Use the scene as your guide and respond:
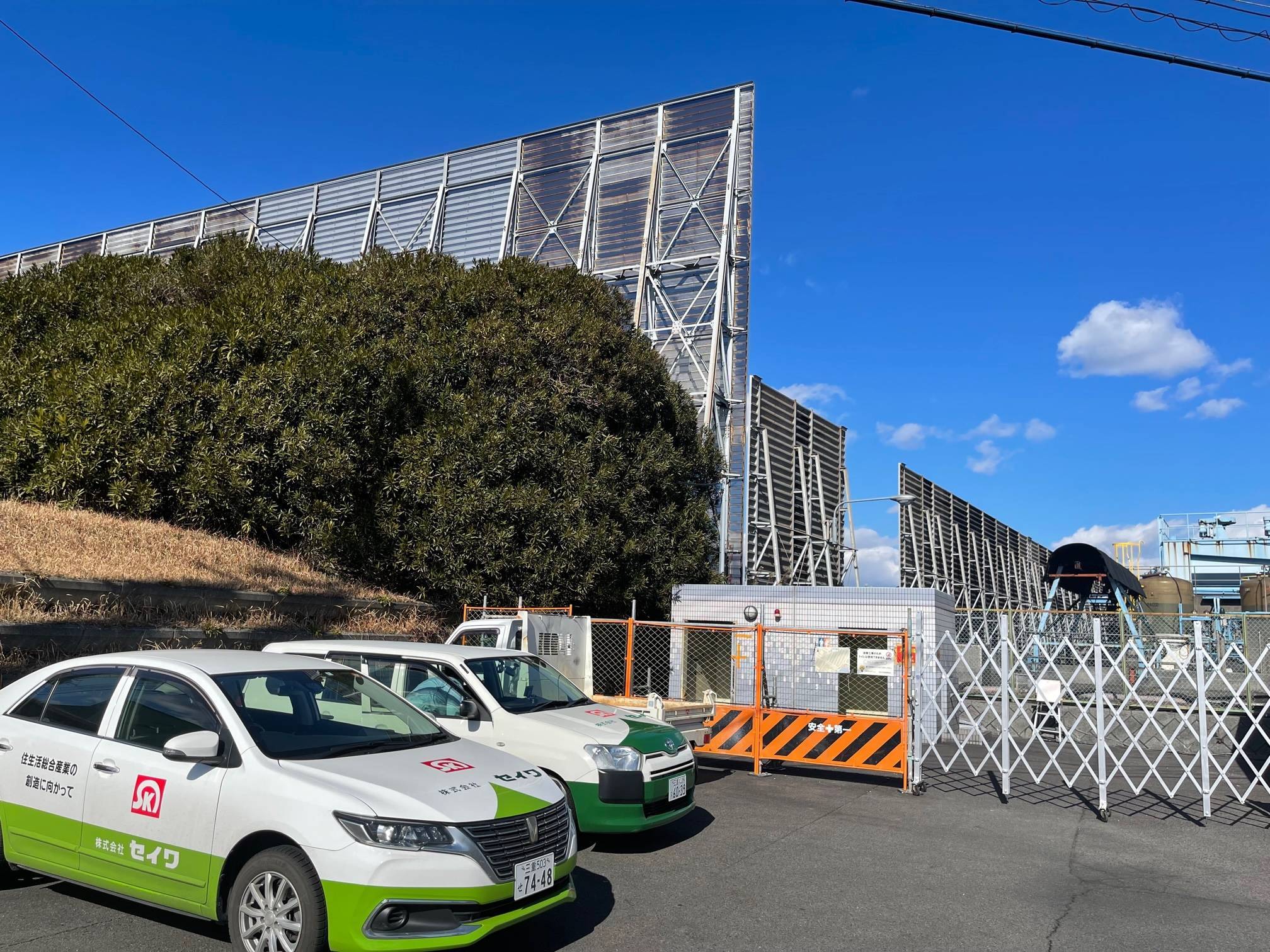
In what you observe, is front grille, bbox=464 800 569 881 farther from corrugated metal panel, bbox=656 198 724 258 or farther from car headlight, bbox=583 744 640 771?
corrugated metal panel, bbox=656 198 724 258

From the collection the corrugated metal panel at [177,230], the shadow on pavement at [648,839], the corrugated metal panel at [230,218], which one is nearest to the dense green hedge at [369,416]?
the shadow on pavement at [648,839]

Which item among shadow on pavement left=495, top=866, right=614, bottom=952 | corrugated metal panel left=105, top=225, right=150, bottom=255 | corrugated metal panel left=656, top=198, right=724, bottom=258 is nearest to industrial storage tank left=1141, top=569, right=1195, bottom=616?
corrugated metal panel left=656, top=198, right=724, bottom=258

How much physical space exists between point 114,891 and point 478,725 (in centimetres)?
317

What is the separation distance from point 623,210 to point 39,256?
112 feet

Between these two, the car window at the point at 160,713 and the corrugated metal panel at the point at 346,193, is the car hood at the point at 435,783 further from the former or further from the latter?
the corrugated metal panel at the point at 346,193

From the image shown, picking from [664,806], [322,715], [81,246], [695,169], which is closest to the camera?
[322,715]

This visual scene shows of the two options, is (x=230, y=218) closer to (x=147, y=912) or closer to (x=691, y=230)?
(x=691, y=230)

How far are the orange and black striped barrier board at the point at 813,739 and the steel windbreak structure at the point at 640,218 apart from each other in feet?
44.4

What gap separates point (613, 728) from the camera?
784 cm

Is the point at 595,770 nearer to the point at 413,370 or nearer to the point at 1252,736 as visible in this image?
the point at 413,370

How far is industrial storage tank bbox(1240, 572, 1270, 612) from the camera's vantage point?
31469 millimetres

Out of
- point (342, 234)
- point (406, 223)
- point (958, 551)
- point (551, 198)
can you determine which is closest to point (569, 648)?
point (551, 198)

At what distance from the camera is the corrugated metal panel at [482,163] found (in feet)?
107

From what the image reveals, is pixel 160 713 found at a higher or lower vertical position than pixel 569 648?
lower
